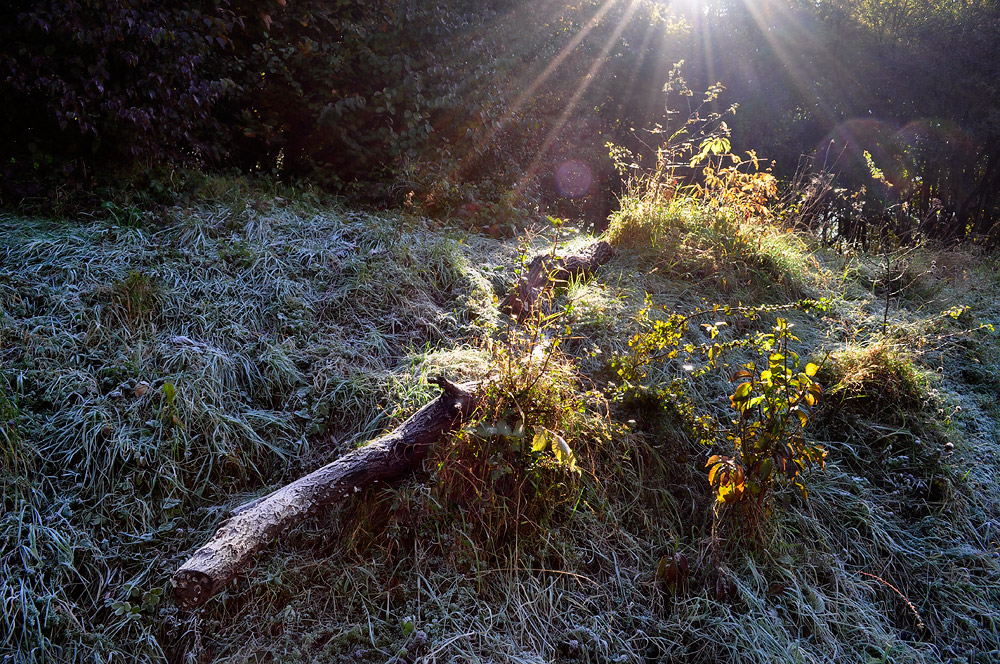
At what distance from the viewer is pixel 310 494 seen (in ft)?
7.26

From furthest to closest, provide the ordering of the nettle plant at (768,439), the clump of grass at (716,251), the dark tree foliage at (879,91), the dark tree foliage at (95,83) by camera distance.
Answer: the dark tree foliage at (879,91) → the clump of grass at (716,251) → the dark tree foliage at (95,83) → the nettle plant at (768,439)

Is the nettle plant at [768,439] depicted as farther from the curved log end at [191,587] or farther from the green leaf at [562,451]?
the curved log end at [191,587]

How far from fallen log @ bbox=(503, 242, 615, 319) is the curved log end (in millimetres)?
2093

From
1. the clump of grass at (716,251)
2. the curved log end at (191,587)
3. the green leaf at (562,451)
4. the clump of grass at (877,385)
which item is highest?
the green leaf at (562,451)

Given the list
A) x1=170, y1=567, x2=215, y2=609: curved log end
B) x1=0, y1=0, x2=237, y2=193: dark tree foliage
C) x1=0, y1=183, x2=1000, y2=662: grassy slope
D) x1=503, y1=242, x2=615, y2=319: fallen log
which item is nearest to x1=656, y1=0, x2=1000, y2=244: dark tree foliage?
x1=503, y1=242, x2=615, y2=319: fallen log

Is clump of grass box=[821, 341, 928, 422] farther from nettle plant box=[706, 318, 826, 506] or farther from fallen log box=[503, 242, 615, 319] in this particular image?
fallen log box=[503, 242, 615, 319]

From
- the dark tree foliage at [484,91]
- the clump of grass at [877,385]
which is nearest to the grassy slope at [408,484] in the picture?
the clump of grass at [877,385]

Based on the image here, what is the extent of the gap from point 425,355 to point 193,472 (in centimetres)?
123

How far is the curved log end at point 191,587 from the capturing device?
186 centimetres

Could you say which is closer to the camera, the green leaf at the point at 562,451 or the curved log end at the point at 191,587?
the curved log end at the point at 191,587

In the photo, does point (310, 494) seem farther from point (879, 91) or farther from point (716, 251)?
point (879, 91)

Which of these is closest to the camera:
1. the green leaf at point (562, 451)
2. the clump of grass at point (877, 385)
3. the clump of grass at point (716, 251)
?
the green leaf at point (562, 451)

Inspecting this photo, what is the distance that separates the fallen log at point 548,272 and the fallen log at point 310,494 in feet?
3.67

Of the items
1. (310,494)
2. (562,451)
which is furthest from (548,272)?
(310,494)
